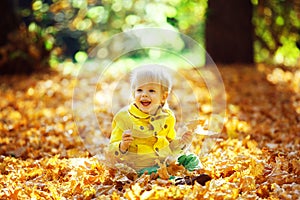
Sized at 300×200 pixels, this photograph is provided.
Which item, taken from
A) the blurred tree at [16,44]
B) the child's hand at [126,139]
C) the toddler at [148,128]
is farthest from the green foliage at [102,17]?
the child's hand at [126,139]

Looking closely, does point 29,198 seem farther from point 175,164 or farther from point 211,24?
point 211,24

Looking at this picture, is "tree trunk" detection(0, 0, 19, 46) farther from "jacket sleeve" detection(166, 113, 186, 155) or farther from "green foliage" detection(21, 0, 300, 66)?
"jacket sleeve" detection(166, 113, 186, 155)

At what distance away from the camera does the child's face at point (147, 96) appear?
3084 mm

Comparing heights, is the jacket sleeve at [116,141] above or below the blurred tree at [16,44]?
below

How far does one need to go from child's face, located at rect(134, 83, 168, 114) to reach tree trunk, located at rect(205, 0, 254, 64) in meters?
4.86

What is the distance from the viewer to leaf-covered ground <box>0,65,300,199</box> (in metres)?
2.89

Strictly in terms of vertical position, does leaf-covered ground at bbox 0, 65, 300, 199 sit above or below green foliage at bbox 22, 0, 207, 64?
below

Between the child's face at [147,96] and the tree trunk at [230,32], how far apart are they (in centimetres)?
486

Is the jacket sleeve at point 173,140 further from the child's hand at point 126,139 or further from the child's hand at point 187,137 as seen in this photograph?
the child's hand at point 126,139

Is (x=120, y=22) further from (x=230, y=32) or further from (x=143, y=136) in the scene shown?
(x=143, y=136)

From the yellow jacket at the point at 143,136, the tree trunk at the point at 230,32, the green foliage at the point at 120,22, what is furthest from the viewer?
the tree trunk at the point at 230,32

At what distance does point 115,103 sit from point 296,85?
2.54 meters

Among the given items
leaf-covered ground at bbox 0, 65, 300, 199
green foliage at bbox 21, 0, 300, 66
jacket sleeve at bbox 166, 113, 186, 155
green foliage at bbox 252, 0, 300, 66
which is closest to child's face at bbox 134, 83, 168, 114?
jacket sleeve at bbox 166, 113, 186, 155

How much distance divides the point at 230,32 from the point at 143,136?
17.1 ft
